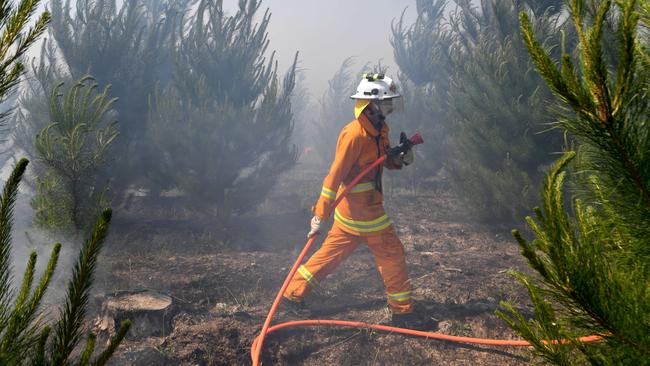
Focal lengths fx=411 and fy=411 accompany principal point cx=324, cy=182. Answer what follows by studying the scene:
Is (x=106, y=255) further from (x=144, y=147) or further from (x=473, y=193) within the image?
(x=473, y=193)

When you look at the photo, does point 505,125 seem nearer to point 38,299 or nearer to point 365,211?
point 365,211

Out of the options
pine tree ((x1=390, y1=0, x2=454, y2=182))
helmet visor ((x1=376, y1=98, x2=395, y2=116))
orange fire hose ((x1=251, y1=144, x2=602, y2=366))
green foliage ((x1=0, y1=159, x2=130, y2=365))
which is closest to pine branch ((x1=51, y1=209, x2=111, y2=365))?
green foliage ((x1=0, y1=159, x2=130, y2=365))

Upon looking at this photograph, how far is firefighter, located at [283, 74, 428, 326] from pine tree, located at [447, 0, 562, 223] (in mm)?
3143

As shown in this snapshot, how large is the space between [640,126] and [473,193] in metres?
6.58

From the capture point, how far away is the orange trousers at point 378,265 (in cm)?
390

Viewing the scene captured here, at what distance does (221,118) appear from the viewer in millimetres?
7504

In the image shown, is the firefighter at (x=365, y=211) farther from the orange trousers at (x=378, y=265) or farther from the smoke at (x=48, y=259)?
the smoke at (x=48, y=259)

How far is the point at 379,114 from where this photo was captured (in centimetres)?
412

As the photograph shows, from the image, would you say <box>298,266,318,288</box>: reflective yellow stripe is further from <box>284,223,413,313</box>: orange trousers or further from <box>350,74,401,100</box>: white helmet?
<box>350,74,401,100</box>: white helmet

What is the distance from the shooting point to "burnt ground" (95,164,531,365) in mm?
3484

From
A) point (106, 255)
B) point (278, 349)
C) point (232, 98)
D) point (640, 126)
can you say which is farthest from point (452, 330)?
point (232, 98)

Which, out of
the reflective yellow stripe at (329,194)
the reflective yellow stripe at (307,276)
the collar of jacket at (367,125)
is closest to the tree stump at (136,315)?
the reflective yellow stripe at (307,276)

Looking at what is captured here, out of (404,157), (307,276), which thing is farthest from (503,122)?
(307,276)

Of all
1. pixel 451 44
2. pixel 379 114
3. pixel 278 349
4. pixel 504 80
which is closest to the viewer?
pixel 278 349
